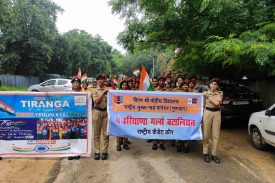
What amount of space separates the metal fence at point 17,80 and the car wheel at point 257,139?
25150mm

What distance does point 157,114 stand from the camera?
6.05 m

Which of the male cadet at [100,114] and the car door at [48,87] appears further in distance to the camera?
the car door at [48,87]

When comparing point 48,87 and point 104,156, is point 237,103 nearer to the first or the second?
point 104,156

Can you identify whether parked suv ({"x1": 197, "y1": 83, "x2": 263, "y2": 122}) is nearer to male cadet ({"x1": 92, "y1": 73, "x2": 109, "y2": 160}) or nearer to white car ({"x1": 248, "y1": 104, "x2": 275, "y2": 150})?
white car ({"x1": 248, "y1": 104, "x2": 275, "y2": 150})

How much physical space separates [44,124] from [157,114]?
242 centimetres

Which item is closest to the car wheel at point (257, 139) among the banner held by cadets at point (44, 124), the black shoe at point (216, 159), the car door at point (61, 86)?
the black shoe at point (216, 159)

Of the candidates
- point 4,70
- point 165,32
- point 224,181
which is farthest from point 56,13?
→ point 224,181

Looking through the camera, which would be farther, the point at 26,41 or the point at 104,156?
the point at 26,41

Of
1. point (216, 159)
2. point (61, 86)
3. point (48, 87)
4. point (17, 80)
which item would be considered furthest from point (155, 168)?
point (17, 80)

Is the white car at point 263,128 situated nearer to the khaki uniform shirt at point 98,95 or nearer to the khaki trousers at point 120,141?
the khaki trousers at point 120,141

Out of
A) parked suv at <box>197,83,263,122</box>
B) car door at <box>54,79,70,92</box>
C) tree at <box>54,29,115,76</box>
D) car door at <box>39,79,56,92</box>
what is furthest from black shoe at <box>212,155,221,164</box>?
tree at <box>54,29,115,76</box>

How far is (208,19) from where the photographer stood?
774 cm

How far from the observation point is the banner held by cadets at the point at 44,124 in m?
5.56

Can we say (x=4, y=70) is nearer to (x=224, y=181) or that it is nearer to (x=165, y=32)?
(x=165, y=32)
